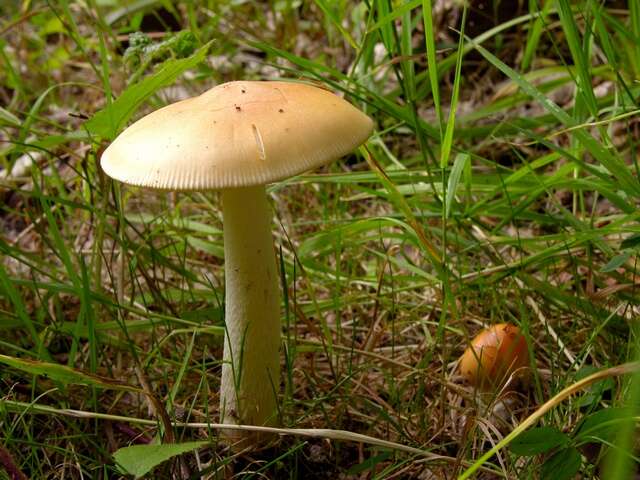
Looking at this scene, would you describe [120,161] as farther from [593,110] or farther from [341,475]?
[593,110]

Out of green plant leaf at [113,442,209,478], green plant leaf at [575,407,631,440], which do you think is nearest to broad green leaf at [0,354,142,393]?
green plant leaf at [113,442,209,478]

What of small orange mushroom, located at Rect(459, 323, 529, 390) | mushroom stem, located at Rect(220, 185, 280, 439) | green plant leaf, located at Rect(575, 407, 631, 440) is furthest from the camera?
small orange mushroom, located at Rect(459, 323, 529, 390)

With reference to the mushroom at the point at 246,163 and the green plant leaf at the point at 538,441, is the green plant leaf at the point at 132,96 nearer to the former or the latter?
the mushroom at the point at 246,163

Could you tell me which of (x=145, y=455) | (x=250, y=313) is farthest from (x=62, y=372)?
(x=250, y=313)

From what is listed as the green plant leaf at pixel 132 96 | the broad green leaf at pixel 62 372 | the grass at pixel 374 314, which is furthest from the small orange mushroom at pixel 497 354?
the green plant leaf at pixel 132 96

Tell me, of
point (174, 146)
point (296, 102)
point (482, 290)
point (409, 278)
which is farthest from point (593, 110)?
point (174, 146)

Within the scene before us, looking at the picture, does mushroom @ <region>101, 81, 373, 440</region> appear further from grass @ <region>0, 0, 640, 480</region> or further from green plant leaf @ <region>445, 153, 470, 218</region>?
green plant leaf @ <region>445, 153, 470, 218</region>

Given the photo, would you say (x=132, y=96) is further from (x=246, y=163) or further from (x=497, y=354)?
(x=497, y=354)
